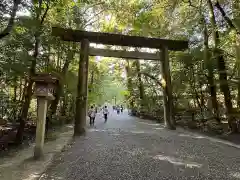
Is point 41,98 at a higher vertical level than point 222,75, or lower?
lower

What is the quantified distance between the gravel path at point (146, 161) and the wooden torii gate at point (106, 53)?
2.58m

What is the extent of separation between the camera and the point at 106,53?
12.8 metres

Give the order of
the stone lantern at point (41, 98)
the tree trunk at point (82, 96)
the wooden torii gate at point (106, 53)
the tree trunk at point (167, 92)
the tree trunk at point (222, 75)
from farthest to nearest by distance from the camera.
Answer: the tree trunk at point (167, 92) < the wooden torii gate at point (106, 53) < the tree trunk at point (82, 96) < the tree trunk at point (222, 75) < the stone lantern at point (41, 98)

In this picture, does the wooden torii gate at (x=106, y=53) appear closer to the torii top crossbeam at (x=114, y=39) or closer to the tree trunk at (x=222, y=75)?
the torii top crossbeam at (x=114, y=39)

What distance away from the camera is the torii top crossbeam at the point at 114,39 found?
39.0ft

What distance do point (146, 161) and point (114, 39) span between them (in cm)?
782

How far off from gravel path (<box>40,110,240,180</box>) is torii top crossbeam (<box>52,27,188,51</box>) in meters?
5.48

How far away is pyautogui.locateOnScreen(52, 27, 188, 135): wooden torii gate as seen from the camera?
11.5 m

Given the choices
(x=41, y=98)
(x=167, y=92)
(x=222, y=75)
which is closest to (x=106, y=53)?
(x=167, y=92)

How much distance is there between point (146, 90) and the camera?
80.0 ft

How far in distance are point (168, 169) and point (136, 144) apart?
3.07m

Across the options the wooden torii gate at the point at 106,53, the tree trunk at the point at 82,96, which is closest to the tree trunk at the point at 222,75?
the wooden torii gate at the point at 106,53

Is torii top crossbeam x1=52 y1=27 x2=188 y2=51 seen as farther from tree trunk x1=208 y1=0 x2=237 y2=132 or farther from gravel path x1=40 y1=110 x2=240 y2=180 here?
gravel path x1=40 y1=110 x2=240 y2=180

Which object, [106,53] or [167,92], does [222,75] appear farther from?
[106,53]
